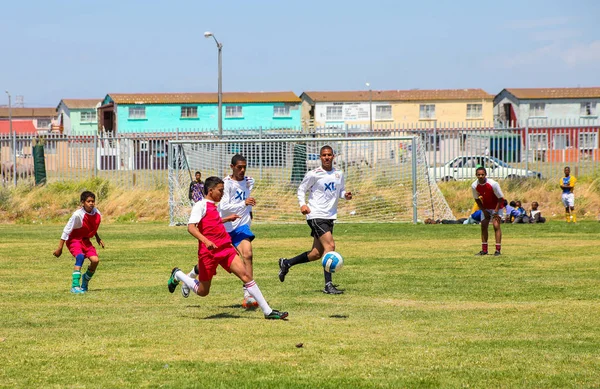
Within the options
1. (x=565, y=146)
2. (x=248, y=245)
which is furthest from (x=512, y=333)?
(x=565, y=146)

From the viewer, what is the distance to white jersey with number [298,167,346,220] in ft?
47.0

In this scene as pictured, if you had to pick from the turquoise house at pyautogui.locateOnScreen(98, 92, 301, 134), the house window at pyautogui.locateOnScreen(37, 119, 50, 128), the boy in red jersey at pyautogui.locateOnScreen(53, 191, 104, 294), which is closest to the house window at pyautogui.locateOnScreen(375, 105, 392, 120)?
the turquoise house at pyautogui.locateOnScreen(98, 92, 301, 134)

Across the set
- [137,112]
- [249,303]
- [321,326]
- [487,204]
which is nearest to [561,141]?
[487,204]

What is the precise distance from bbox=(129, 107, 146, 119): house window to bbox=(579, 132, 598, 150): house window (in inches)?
2072

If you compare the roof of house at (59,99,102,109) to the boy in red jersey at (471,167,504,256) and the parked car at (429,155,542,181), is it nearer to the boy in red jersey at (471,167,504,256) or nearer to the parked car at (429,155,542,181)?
the parked car at (429,155,542,181)

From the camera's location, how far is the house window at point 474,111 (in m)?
83.2

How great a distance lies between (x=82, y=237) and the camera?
14.6m

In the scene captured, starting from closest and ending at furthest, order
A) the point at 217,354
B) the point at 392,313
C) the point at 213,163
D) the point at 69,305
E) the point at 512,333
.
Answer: the point at 217,354 < the point at 512,333 < the point at 392,313 < the point at 69,305 < the point at 213,163

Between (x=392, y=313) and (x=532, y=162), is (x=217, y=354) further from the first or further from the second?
(x=532, y=162)

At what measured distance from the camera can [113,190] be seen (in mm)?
36406

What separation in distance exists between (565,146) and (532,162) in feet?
5.90

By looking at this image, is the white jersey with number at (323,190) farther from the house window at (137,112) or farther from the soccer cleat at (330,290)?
the house window at (137,112)

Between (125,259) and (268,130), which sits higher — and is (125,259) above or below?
below

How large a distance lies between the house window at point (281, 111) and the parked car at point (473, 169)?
48.8 m
